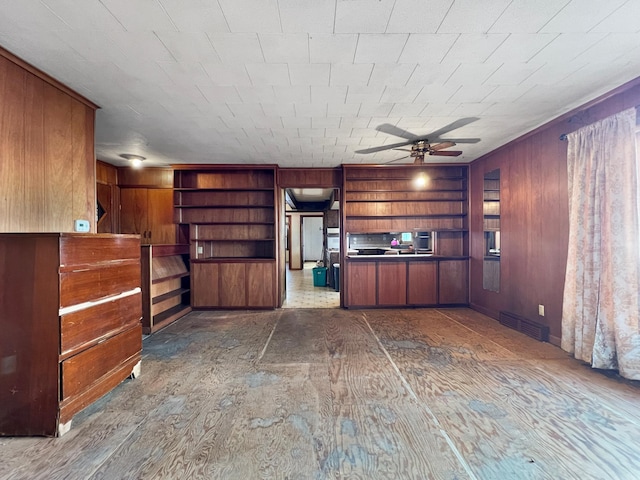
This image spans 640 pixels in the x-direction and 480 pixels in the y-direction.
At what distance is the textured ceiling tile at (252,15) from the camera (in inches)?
61.6

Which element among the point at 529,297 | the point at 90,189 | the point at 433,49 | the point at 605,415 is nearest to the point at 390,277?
the point at 529,297

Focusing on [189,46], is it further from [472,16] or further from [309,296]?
[309,296]

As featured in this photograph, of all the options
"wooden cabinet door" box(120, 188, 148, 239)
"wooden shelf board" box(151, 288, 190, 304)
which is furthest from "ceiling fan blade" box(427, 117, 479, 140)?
"wooden cabinet door" box(120, 188, 148, 239)

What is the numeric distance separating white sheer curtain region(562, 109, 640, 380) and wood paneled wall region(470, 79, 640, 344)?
20 centimetres

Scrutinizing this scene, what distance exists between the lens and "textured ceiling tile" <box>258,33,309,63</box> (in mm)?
1822

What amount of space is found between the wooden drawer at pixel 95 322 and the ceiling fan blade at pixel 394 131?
302 centimetres

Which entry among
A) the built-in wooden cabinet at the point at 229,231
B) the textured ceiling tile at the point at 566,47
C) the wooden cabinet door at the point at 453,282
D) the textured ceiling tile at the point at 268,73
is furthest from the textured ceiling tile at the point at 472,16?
the wooden cabinet door at the point at 453,282

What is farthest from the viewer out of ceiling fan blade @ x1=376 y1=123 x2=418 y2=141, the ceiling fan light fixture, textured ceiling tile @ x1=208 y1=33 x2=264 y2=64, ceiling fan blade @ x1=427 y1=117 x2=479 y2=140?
the ceiling fan light fixture

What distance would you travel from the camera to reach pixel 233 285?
16.3ft

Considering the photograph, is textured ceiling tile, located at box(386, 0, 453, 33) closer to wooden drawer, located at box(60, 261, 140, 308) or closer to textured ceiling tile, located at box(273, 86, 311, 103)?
textured ceiling tile, located at box(273, 86, 311, 103)

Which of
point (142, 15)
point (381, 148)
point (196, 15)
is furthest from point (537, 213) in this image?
point (142, 15)

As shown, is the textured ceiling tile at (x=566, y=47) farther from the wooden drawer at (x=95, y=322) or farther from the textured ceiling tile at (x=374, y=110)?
the wooden drawer at (x=95, y=322)

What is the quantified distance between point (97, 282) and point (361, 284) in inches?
149

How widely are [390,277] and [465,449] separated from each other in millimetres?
3447
